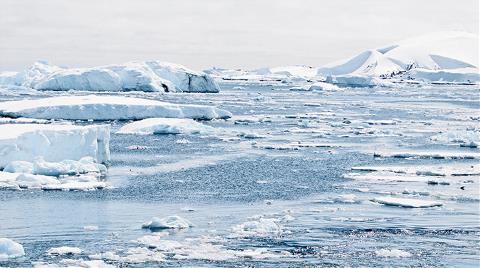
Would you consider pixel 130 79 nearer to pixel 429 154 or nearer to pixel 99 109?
pixel 99 109

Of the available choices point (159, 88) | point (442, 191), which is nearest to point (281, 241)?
point (442, 191)

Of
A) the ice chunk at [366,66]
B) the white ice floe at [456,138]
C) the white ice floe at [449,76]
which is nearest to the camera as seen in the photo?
the white ice floe at [456,138]

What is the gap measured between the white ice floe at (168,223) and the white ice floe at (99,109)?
1834 centimetres

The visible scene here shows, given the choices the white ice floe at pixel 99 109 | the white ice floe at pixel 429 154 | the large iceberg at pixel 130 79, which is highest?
the large iceberg at pixel 130 79

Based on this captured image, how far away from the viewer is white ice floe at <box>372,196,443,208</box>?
12.9m

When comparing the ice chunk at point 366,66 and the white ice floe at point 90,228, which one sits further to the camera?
the ice chunk at point 366,66

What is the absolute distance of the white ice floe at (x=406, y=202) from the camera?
1292 centimetres

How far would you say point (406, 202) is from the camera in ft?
42.9

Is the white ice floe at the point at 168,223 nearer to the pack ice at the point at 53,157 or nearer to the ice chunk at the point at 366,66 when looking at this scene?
the pack ice at the point at 53,157

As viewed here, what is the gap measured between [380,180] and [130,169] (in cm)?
518

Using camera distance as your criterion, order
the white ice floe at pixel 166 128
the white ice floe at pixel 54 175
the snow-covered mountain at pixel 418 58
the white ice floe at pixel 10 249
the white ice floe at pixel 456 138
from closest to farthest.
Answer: the white ice floe at pixel 10 249, the white ice floe at pixel 54 175, the white ice floe at pixel 456 138, the white ice floe at pixel 166 128, the snow-covered mountain at pixel 418 58

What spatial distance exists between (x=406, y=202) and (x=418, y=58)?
367ft

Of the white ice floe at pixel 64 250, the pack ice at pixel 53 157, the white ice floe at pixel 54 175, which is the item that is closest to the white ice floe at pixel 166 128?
the pack ice at pixel 53 157

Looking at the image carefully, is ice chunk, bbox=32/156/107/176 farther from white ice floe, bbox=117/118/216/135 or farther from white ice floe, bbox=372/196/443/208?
white ice floe, bbox=117/118/216/135
